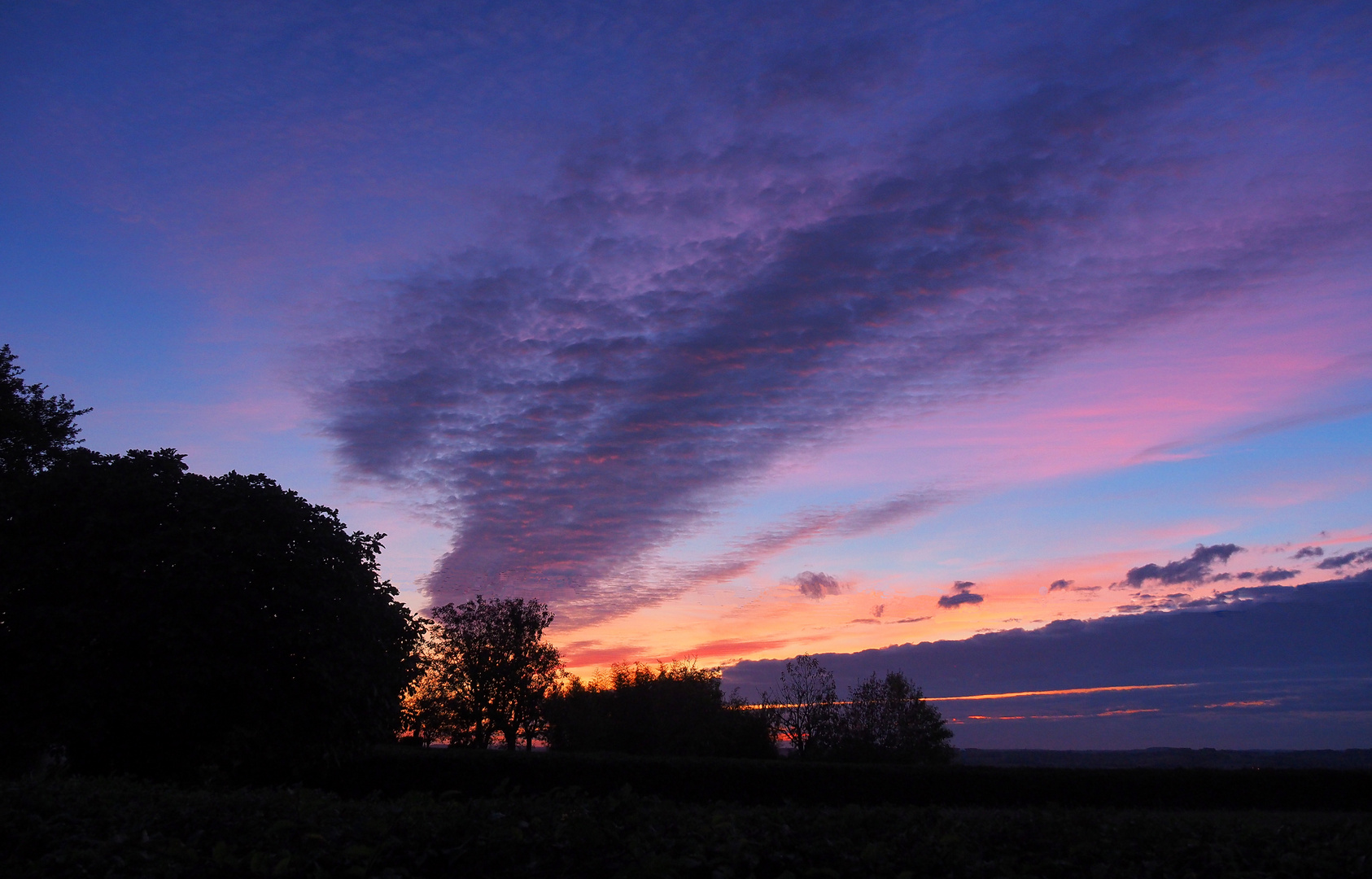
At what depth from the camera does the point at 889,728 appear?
4341 cm

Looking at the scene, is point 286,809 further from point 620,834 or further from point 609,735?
point 609,735

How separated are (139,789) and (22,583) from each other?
1499 cm

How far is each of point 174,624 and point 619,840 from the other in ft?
59.1

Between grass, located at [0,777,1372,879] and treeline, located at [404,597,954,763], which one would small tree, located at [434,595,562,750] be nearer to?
treeline, located at [404,597,954,763]

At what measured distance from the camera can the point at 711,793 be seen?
27.7 metres

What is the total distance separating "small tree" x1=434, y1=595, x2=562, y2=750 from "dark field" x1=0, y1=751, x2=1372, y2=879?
168ft

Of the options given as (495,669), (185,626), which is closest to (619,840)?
(185,626)

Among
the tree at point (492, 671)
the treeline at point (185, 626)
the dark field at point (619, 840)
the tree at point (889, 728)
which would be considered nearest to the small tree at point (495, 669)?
the tree at point (492, 671)

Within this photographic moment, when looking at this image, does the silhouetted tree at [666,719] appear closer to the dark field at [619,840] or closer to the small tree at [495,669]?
the small tree at [495,669]

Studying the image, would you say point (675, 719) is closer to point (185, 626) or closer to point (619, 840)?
point (185, 626)

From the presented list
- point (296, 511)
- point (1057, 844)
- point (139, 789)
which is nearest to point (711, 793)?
point (296, 511)

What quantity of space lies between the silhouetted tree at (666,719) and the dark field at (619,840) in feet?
122

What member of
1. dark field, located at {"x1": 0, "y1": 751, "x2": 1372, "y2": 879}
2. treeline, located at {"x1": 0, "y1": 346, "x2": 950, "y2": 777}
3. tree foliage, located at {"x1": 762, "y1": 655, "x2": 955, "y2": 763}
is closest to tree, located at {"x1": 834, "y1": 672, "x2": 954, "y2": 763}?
tree foliage, located at {"x1": 762, "y1": 655, "x2": 955, "y2": 763}

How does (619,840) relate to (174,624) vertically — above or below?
below
